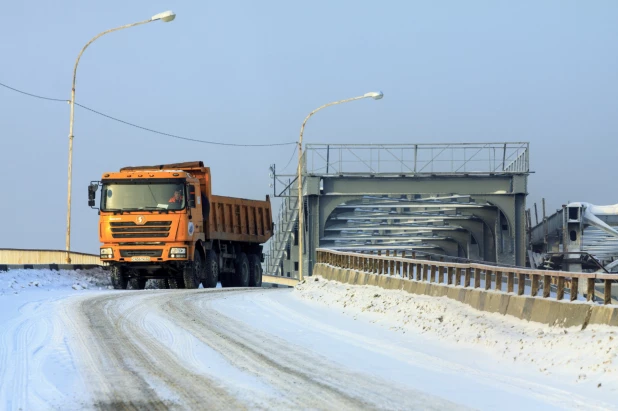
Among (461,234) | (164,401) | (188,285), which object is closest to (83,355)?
(164,401)

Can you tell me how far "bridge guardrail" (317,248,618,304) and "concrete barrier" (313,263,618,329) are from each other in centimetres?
16

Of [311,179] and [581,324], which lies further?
[311,179]

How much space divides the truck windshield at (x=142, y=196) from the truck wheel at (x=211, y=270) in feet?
15.2

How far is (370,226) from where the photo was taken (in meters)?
71.8

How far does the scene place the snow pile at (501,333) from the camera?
12.6 metres

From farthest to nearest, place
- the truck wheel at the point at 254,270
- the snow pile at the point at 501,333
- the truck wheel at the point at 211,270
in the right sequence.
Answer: the truck wheel at the point at 254,270 < the truck wheel at the point at 211,270 < the snow pile at the point at 501,333

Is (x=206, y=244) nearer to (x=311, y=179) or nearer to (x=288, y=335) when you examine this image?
(x=288, y=335)

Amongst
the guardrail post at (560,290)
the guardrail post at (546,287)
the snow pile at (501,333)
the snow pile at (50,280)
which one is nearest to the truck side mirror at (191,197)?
the snow pile at (50,280)

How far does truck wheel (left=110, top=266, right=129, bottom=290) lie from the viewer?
30625 millimetres

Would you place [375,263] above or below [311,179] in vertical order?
below

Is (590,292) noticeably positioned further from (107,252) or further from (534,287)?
(107,252)

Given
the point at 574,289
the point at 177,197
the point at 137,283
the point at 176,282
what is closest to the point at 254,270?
the point at 137,283

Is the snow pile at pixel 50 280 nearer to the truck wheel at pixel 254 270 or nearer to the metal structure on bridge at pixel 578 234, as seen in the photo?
the truck wheel at pixel 254 270

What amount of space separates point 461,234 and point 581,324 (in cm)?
6218
